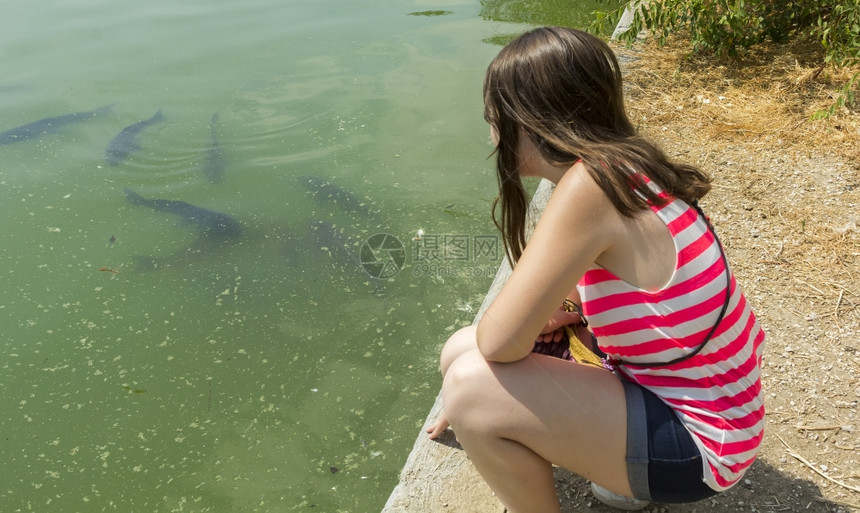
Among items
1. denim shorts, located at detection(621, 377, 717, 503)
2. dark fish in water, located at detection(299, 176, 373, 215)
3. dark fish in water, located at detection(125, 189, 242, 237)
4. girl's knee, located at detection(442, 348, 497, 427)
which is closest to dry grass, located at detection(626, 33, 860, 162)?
dark fish in water, located at detection(299, 176, 373, 215)

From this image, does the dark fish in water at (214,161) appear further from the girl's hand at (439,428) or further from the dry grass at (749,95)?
the girl's hand at (439,428)

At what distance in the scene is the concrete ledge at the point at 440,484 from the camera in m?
2.11

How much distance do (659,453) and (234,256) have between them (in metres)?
2.88

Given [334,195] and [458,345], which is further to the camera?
[334,195]

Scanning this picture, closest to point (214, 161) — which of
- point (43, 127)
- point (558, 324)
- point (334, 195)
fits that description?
point (334, 195)

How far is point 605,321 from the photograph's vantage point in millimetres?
1632

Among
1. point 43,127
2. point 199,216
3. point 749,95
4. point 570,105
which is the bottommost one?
point 199,216

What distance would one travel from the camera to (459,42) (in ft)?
20.9

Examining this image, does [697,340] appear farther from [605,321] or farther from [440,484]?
[440,484]

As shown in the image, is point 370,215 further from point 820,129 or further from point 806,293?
point 820,129

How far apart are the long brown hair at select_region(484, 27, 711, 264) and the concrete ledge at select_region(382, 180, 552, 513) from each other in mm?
1071

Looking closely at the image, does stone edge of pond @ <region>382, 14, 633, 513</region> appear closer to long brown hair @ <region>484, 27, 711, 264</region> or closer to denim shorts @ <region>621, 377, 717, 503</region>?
denim shorts @ <region>621, 377, 717, 503</region>

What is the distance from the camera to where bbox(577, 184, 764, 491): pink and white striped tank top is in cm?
152

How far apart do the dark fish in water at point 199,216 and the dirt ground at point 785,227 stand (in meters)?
2.60
